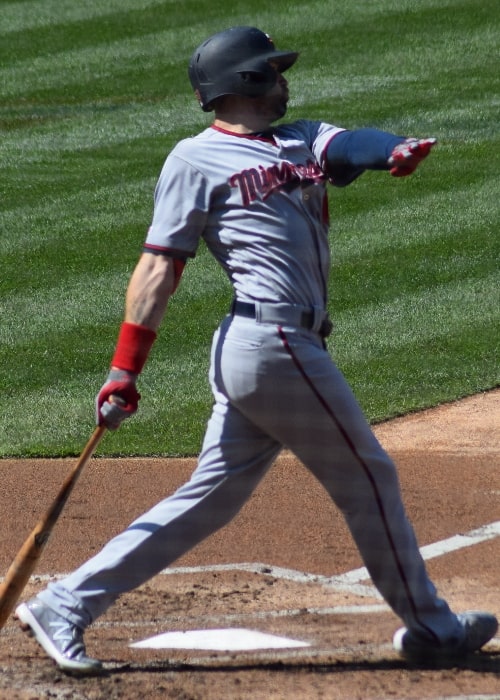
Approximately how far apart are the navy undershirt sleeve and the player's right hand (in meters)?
0.87

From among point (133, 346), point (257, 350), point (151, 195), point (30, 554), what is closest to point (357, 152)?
point (257, 350)

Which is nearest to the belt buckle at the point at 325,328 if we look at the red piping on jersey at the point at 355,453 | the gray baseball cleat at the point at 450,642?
the red piping on jersey at the point at 355,453

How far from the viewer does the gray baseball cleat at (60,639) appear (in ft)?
11.8

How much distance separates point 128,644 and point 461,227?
21.5 feet

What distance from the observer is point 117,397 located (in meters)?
3.60

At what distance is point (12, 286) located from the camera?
8.94 m

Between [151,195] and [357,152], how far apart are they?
736 cm

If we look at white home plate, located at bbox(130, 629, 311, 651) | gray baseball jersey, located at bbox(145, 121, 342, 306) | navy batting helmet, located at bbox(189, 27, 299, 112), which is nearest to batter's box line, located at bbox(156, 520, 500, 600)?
white home plate, located at bbox(130, 629, 311, 651)

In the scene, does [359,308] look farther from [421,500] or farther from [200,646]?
[200,646]

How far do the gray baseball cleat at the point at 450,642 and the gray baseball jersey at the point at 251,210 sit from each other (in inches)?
42.1

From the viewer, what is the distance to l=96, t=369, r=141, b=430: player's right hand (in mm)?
3594

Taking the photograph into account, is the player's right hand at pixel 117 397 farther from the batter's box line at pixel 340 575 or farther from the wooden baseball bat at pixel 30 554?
the batter's box line at pixel 340 575

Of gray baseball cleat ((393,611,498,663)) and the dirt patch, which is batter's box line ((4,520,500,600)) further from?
gray baseball cleat ((393,611,498,663))

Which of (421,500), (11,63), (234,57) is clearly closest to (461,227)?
(421,500)
